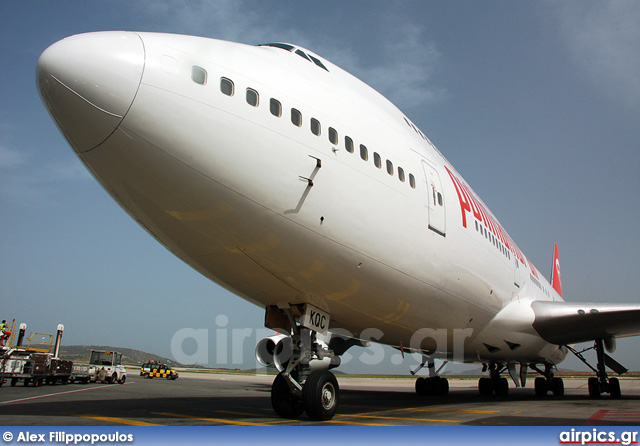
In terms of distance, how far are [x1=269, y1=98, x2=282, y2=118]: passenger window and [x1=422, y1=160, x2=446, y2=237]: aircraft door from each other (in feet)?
11.0

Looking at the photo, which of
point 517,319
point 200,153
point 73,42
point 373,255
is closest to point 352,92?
point 373,255

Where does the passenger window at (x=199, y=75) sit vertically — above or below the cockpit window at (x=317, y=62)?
below

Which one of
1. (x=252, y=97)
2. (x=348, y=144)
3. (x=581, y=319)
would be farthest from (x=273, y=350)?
(x=581, y=319)

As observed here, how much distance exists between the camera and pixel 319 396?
655 cm

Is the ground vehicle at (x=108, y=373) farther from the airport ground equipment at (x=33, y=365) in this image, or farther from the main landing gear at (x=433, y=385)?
the main landing gear at (x=433, y=385)

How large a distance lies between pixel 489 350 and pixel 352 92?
28.7 feet

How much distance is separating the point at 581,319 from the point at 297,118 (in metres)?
10.8

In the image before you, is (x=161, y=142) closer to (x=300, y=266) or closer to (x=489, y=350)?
(x=300, y=266)

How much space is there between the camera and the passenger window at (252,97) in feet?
18.4

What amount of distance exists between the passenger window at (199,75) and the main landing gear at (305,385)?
3.70 metres

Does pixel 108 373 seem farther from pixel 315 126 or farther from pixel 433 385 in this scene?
pixel 315 126

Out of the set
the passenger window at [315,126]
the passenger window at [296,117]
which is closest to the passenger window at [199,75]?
the passenger window at [296,117]

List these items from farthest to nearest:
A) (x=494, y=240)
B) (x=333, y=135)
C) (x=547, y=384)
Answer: (x=547, y=384), (x=494, y=240), (x=333, y=135)

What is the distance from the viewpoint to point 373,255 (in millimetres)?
6852
